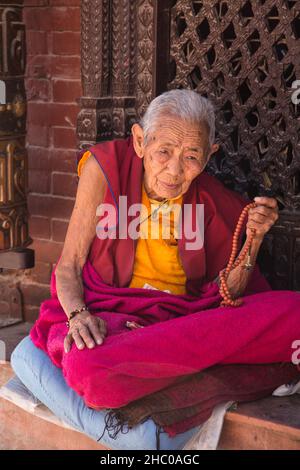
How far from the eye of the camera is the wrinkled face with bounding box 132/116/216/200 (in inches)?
125

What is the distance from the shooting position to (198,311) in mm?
3303

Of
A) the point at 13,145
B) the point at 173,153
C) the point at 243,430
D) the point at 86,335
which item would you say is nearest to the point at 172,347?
the point at 86,335

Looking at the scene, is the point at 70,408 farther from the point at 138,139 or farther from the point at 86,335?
the point at 138,139

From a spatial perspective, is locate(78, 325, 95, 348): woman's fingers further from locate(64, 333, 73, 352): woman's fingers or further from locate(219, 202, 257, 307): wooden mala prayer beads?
locate(219, 202, 257, 307): wooden mala prayer beads

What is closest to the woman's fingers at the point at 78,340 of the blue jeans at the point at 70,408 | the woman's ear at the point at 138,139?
the blue jeans at the point at 70,408

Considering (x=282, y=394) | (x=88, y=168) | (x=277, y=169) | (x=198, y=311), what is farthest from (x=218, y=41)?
(x=282, y=394)

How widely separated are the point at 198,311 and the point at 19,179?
115cm

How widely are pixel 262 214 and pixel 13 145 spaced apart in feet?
4.27

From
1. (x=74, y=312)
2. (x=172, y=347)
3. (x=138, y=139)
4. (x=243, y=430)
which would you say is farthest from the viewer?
(x=138, y=139)

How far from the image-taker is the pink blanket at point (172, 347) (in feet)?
9.53

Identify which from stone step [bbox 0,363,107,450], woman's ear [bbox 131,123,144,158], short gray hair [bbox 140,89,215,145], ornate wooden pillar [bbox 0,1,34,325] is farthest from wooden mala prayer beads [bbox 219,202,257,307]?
ornate wooden pillar [bbox 0,1,34,325]

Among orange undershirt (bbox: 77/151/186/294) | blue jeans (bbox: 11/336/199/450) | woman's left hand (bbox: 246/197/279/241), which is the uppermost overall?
woman's left hand (bbox: 246/197/279/241)

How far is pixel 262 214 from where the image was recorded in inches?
124

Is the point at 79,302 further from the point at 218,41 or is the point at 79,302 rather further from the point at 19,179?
the point at 218,41
